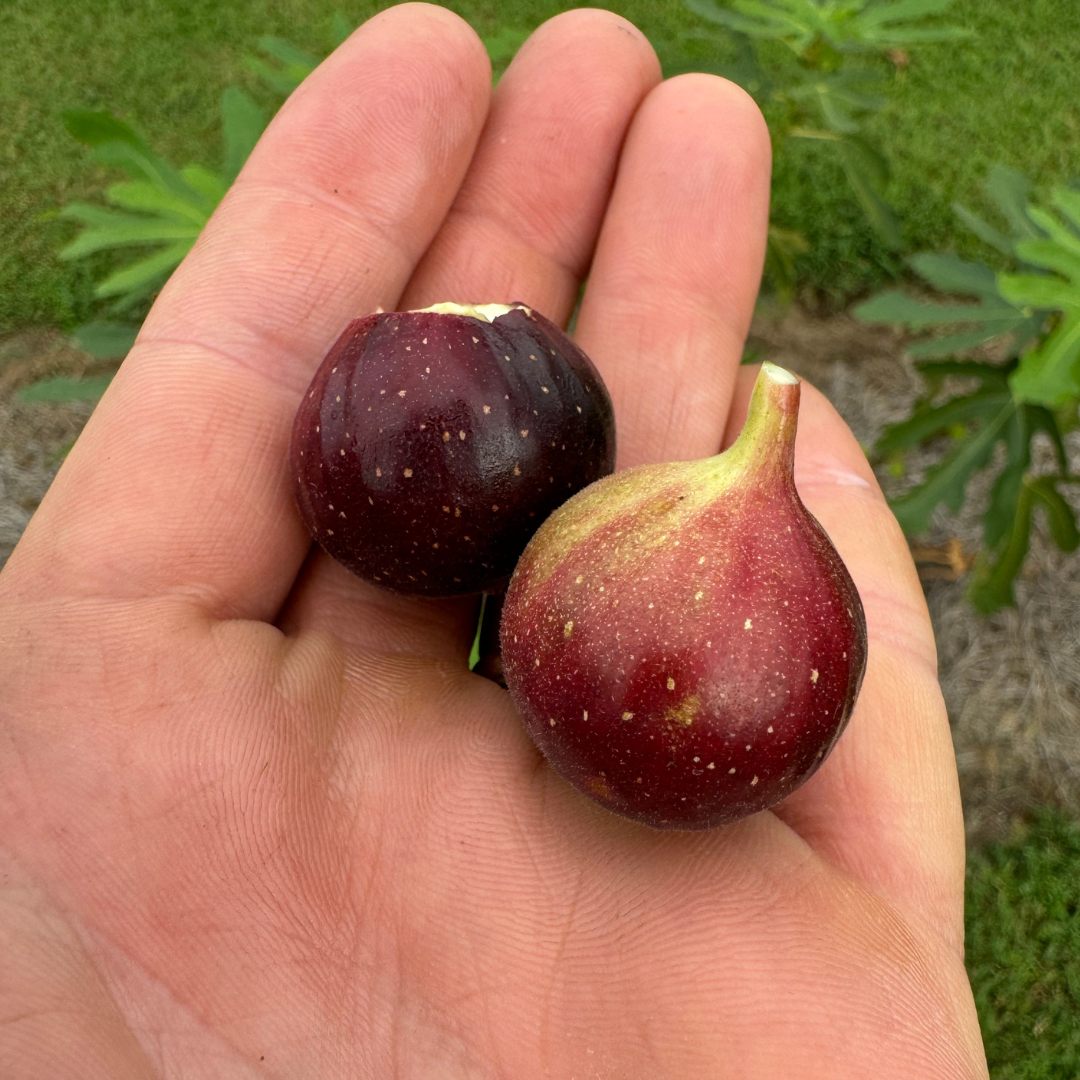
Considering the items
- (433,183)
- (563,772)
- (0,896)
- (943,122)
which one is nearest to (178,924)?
(0,896)

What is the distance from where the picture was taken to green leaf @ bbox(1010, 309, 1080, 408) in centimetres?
283

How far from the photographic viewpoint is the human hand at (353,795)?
2141 mm

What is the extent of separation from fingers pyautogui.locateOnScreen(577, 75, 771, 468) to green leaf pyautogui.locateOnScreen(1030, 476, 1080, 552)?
3.98 feet

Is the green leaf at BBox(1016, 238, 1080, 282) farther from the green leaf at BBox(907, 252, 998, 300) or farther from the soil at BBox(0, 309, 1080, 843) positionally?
the soil at BBox(0, 309, 1080, 843)

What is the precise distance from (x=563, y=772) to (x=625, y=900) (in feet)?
1.01

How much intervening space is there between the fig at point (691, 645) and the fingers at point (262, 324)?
920 mm

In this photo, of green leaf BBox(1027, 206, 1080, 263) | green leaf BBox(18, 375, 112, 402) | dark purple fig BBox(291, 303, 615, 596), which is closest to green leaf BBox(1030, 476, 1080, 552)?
green leaf BBox(1027, 206, 1080, 263)

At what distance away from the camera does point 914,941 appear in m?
2.27

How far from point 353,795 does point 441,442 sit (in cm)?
81

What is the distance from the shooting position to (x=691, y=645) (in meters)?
1.97

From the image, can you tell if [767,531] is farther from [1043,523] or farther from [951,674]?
[1043,523]

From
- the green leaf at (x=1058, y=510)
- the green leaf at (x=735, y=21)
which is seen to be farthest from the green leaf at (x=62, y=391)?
the green leaf at (x=1058, y=510)

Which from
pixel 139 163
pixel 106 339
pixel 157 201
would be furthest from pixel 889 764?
pixel 139 163

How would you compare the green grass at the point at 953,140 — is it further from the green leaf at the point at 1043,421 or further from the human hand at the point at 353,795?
the human hand at the point at 353,795
